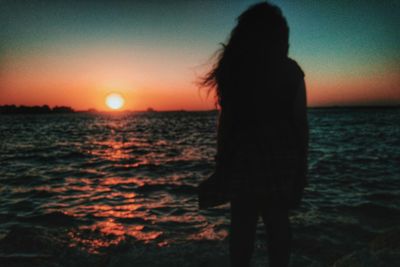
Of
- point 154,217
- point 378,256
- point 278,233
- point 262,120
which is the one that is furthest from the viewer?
point 154,217

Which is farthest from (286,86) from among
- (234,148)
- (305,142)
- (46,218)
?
(46,218)

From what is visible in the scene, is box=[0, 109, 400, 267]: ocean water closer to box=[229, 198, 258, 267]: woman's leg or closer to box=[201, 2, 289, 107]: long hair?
box=[229, 198, 258, 267]: woman's leg

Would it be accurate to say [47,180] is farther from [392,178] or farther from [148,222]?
[392,178]

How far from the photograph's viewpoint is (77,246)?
4.93 meters

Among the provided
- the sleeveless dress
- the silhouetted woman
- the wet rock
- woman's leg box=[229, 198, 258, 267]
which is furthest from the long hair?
the wet rock

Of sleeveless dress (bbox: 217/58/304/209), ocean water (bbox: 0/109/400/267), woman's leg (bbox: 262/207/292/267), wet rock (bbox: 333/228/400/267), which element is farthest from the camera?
ocean water (bbox: 0/109/400/267)

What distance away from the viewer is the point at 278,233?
221 centimetres

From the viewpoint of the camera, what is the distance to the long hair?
2.05 m

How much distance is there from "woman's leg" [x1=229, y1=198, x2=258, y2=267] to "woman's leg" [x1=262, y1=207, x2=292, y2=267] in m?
0.11

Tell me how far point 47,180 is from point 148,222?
5.91 m

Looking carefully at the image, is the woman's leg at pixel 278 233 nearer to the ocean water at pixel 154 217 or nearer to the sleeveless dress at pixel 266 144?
the sleeveless dress at pixel 266 144

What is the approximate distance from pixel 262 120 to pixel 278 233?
0.89 metres

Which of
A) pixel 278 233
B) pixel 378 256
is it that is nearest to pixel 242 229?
pixel 278 233

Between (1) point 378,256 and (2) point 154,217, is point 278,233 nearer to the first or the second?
(1) point 378,256
